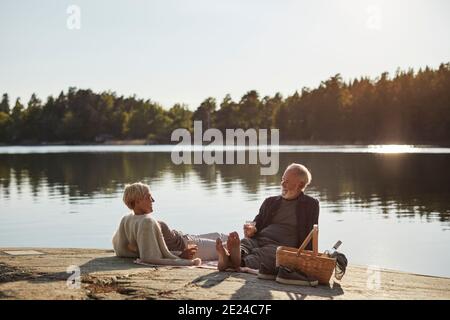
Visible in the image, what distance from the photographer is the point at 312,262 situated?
7039 mm

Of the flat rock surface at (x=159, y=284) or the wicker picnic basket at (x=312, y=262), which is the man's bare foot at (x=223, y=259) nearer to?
the flat rock surface at (x=159, y=284)

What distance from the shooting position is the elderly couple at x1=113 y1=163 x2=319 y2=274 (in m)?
7.67

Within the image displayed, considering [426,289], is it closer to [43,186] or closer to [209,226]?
[209,226]

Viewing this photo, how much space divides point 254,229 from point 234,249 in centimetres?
53

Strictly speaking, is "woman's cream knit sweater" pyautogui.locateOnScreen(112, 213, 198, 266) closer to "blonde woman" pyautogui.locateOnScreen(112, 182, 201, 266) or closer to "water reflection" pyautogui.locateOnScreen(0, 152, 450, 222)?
"blonde woman" pyautogui.locateOnScreen(112, 182, 201, 266)

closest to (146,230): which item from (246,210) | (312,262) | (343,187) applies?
(312,262)

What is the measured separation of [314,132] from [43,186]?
10188 cm

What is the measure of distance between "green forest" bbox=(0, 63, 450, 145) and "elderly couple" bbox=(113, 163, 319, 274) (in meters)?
104

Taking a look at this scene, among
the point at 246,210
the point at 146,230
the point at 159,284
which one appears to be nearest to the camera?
Answer: the point at 159,284

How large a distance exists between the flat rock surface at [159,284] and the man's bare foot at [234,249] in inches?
6.8

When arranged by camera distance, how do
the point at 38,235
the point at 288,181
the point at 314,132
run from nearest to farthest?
the point at 288,181, the point at 38,235, the point at 314,132

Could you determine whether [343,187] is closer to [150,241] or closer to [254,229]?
[254,229]
